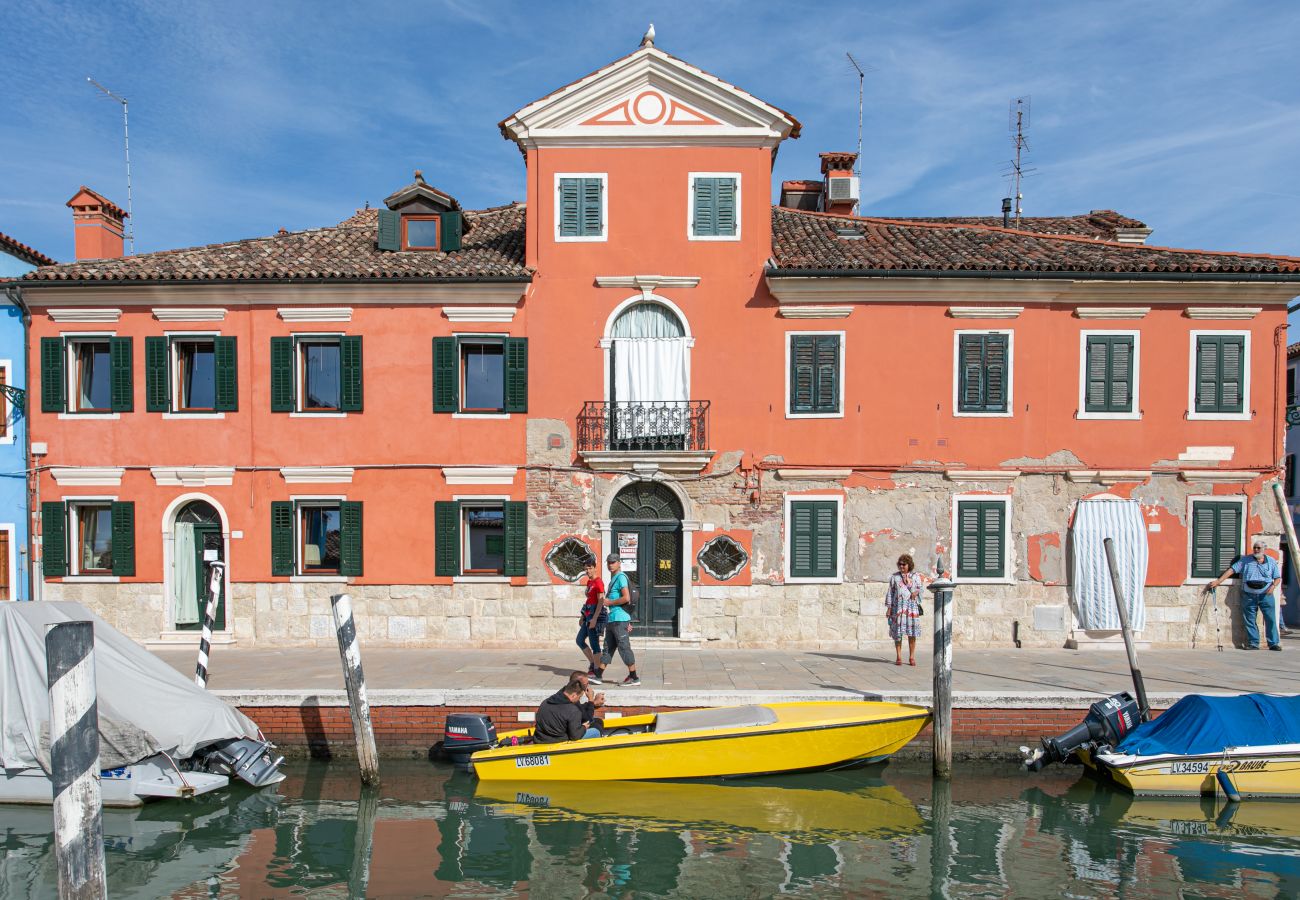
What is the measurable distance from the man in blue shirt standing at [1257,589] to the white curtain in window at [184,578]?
18.3 meters

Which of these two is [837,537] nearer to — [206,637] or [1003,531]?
[1003,531]

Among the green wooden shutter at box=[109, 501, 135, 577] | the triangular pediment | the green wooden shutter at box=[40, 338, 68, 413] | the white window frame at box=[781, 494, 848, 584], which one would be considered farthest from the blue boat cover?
the green wooden shutter at box=[40, 338, 68, 413]

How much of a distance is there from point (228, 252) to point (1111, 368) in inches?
649

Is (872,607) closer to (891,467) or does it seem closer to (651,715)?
(891,467)

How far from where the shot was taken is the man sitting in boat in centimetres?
1068

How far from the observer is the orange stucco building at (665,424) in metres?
16.0

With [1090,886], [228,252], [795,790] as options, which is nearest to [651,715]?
[795,790]

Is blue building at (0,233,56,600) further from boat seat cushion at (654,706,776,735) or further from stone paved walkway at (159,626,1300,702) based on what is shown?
boat seat cushion at (654,706,776,735)

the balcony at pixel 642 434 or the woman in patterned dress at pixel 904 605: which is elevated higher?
the balcony at pixel 642 434

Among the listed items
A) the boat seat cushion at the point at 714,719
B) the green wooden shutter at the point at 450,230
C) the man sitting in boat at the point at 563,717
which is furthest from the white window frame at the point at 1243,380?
Answer: the green wooden shutter at the point at 450,230

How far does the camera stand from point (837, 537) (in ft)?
52.5

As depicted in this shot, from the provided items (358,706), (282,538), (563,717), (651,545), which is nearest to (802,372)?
(651,545)

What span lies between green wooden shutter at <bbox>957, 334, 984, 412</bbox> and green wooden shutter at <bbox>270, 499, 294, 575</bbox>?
12239mm

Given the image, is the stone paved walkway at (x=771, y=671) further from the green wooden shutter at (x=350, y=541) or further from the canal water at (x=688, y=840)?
the green wooden shutter at (x=350, y=541)
